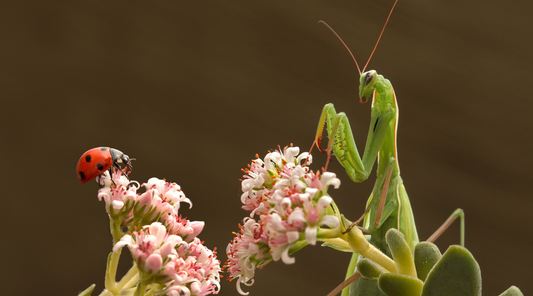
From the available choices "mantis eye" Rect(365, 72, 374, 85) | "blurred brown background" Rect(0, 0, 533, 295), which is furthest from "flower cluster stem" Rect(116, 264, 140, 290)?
"blurred brown background" Rect(0, 0, 533, 295)

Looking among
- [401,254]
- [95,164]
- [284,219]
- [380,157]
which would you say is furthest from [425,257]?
[95,164]

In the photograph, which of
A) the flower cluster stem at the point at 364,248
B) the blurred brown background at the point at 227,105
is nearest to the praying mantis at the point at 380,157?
the flower cluster stem at the point at 364,248

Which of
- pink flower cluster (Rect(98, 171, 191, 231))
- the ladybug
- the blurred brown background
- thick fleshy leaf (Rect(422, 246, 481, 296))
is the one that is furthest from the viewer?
the blurred brown background

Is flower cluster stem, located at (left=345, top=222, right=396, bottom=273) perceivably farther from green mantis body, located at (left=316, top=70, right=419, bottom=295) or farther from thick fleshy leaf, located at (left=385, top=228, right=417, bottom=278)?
green mantis body, located at (left=316, top=70, right=419, bottom=295)

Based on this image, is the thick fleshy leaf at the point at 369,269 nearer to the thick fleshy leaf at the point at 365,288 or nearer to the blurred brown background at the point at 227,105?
the thick fleshy leaf at the point at 365,288

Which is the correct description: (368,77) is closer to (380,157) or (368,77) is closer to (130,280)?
(380,157)
